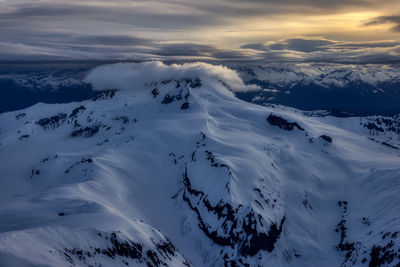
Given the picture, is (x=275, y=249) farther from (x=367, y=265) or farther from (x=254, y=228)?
(x=367, y=265)

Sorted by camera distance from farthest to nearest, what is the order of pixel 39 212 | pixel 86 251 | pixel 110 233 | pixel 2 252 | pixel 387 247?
pixel 39 212
pixel 387 247
pixel 110 233
pixel 86 251
pixel 2 252

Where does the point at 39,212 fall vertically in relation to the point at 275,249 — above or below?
above

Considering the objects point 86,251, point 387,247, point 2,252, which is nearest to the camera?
point 2,252

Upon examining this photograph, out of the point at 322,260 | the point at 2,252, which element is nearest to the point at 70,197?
the point at 2,252

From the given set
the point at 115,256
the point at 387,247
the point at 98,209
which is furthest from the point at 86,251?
the point at 387,247

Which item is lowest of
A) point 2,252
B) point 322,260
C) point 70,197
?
point 322,260

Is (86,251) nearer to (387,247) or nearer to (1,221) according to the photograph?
(1,221)

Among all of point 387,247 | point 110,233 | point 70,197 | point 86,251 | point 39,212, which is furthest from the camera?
point 70,197

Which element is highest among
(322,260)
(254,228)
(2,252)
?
(2,252)

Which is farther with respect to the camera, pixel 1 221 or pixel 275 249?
pixel 275 249
